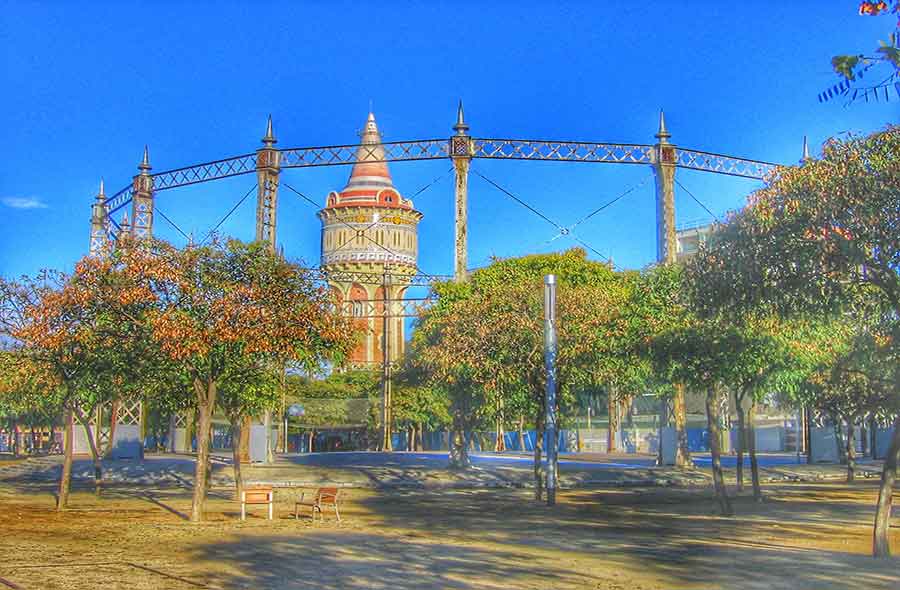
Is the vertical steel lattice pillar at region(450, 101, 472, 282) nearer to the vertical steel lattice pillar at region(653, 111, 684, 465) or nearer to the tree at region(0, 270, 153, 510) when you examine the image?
the vertical steel lattice pillar at region(653, 111, 684, 465)

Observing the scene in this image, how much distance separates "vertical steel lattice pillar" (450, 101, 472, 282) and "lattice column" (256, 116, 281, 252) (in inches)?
314

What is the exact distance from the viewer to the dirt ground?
1390cm

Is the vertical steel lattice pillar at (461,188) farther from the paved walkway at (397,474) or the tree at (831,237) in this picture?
the tree at (831,237)

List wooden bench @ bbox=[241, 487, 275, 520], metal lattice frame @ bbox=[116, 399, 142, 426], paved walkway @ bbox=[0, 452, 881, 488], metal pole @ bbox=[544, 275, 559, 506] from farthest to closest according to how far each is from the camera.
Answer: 1. metal lattice frame @ bbox=[116, 399, 142, 426]
2. paved walkway @ bbox=[0, 452, 881, 488]
3. metal pole @ bbox=[544, 275, 559, 506]
4. wooden bench @ bbox=[241, 487, 275, 520]

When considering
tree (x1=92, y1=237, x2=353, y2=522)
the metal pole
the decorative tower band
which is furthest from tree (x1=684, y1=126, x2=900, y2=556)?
the decorative tower band

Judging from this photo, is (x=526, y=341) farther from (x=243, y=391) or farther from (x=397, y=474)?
(x=397, y=474)

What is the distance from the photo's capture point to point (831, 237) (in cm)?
1554

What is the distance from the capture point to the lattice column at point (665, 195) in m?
44.4

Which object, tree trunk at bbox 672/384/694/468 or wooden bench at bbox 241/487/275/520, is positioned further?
tree trunk at bbox 672/384/694/468

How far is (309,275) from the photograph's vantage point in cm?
2377

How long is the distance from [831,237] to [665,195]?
29.7 m

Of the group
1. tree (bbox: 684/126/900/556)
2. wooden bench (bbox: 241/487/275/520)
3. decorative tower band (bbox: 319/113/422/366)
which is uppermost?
decorative tower band (bbox: 319/113/422/366)

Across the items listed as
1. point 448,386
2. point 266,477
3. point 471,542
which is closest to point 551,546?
point 471,542

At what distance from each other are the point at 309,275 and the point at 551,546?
366 inches
